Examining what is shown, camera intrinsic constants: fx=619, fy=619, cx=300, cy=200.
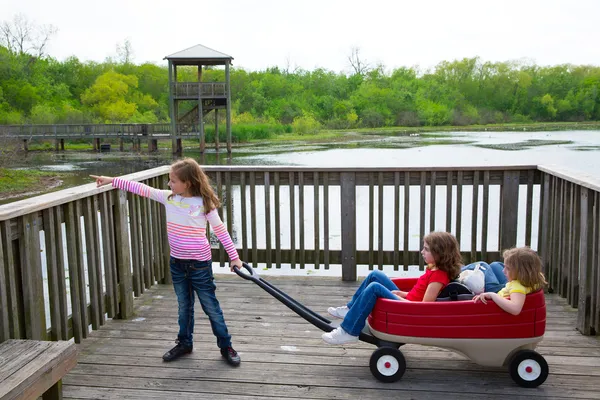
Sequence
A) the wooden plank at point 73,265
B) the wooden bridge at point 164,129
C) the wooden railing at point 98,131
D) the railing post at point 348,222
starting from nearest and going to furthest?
1. the wooden plank at point 73,265
2. the railing post at point 348,222
3. the wooden bridge at point 164,129
4. the wooden railing at point 98,131

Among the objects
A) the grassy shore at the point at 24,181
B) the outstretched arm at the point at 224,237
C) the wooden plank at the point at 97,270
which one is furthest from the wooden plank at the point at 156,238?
the grassy shore at the point at 24,181

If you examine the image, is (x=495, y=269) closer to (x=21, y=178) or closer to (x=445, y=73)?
(x=21, y=178)

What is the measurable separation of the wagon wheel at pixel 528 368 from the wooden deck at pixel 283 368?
44 millimetres

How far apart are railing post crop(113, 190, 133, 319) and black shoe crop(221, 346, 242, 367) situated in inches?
43.4

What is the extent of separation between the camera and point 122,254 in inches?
170

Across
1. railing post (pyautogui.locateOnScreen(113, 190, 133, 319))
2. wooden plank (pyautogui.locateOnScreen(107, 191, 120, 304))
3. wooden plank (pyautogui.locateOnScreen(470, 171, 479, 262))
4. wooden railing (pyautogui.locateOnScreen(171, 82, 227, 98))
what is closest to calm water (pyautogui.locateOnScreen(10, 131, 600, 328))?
wooden railing (pyautogui.locateOnScreen(171, 82, 227, 98))

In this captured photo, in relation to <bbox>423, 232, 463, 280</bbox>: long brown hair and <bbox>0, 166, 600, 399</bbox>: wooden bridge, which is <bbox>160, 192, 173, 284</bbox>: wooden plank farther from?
<bbox>423, 232, 463, 280</bbox>: long brown hair

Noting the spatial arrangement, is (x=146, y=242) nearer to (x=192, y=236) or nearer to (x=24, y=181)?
(x=192, y=236)

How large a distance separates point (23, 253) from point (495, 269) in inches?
96.6

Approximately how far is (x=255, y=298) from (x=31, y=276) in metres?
1.92

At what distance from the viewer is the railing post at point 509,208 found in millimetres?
5039

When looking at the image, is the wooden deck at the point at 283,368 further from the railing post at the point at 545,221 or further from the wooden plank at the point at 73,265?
the railing post at the point at 545,221

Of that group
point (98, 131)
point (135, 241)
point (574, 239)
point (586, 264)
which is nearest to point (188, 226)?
point (135, 241)

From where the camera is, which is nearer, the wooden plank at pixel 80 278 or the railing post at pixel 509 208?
the wooden plank at pixel 80 278
